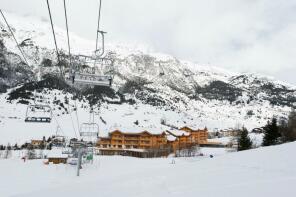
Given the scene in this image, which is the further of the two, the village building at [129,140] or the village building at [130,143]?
the village building at [129,140]

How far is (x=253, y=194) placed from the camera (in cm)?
980

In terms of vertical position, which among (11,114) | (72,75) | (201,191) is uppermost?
(11,114)

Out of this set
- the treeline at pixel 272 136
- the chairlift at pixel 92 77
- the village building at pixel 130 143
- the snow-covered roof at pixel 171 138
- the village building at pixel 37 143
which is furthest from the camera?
the village building at pixel 37 143

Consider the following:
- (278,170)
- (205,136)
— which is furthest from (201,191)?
(205,136)

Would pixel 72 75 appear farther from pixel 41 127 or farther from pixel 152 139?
pixel 41 127

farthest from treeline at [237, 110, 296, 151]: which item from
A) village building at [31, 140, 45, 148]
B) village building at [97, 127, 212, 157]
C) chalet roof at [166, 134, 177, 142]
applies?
village building at [31, 140, 45, 148]

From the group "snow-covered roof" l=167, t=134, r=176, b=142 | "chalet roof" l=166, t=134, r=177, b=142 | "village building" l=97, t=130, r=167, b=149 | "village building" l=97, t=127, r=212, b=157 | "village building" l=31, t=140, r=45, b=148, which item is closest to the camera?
"village building" l=97, t=127, r=212, b=157

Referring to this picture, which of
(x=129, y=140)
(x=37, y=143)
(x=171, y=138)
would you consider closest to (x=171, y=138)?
(x=171, y=138)

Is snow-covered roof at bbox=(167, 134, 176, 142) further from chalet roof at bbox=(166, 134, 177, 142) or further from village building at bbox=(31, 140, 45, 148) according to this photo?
village building at bbox=(31, 140, 45, 148)

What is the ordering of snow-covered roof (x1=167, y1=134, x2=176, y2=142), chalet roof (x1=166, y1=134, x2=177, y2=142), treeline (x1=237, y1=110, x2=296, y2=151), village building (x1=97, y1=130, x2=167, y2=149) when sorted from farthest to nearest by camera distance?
snow-covered roof (x1=167, y1=134, x2=176, y2=142) < chalet roof (x1=166, y1=134, x2=177, y2=142) < village building (x1=97, y1=130, x2=167, y2=149) < treeline (x1=237, y1=110, x2=296, y2=151)

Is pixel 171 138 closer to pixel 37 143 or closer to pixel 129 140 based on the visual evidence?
pixel 129 140

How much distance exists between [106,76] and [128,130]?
282ft

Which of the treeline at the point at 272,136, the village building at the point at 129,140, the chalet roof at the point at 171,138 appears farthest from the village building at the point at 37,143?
the treeline at the point at 272,136

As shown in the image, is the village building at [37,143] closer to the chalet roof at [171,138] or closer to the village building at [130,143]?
the village building at [130,143]
